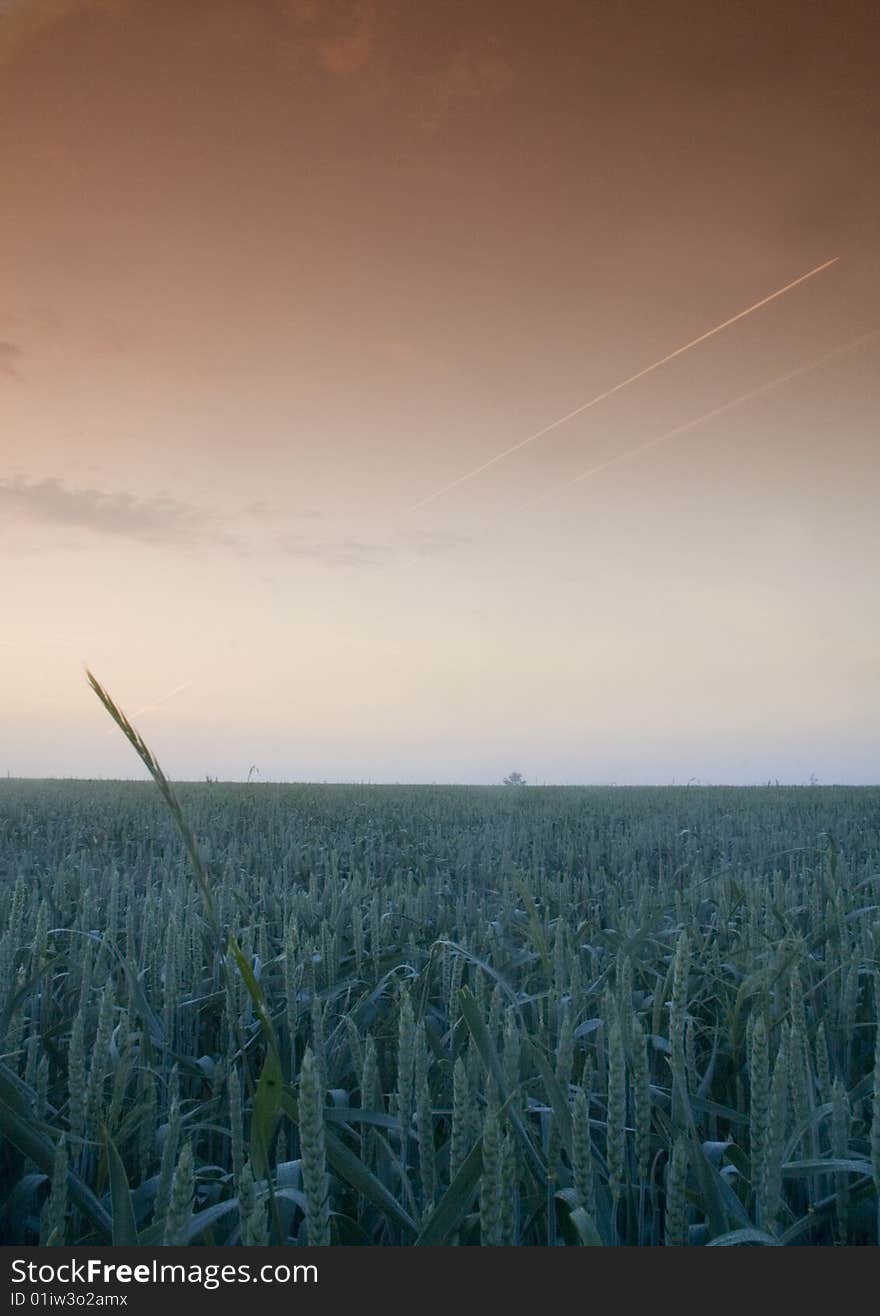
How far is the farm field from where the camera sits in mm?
1525

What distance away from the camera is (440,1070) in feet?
8.35

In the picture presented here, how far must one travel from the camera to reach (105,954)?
381 centimetres

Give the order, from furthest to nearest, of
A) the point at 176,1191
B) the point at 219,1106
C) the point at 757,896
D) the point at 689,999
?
the point at 757,896, the point at 689,999, the point at 219,1106, the point at 176,1191

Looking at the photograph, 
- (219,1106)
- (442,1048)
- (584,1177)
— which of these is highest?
(584,1177)

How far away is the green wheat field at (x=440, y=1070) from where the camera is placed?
152cm

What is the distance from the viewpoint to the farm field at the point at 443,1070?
1525 millimetres

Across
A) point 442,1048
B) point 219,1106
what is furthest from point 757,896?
point 219,1106

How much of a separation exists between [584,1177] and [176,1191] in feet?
2.12

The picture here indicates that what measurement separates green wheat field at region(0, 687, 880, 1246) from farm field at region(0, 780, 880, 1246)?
1 cm

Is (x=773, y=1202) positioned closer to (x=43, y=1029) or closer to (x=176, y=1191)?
(x=176, y=1191)

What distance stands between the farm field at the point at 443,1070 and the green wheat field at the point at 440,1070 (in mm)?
11

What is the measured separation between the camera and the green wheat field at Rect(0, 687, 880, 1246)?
4.97ft

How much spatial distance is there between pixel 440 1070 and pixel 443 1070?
0.05m

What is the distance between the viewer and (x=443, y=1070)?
2502mm
